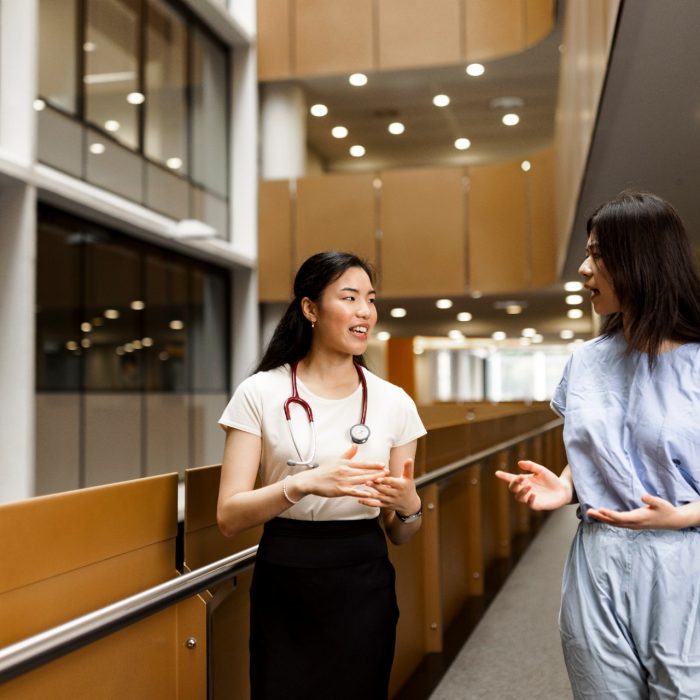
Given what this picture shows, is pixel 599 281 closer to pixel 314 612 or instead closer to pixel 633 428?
pixel 633 428

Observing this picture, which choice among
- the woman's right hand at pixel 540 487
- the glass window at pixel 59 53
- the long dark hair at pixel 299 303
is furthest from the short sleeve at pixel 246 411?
the glass window at pixel 59 53

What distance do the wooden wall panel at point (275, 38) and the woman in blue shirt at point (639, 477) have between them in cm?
1380

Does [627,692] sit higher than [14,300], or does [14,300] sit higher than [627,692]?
[14,300]

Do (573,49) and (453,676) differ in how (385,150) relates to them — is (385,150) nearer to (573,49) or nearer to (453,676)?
(573,49)

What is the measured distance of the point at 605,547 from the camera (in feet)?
5.90

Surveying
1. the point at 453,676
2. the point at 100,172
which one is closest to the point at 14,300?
the point at 100,172

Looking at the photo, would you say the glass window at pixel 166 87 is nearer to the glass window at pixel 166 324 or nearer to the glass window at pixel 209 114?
the glass window at pixel 209 114

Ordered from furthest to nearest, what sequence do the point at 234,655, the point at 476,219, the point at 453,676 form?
the point at 476,219 → the point at 453,676 → the point at 234,655

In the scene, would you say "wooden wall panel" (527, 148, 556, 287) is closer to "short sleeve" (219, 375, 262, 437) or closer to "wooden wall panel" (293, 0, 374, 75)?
"wooden wall panel" (293, 0, 374, 75)

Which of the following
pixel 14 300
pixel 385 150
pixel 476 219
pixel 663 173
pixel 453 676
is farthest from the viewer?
pixel 385 150

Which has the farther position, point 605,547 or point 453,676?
point 453,676

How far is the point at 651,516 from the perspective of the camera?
1682mm

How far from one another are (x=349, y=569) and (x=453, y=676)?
8.18ft

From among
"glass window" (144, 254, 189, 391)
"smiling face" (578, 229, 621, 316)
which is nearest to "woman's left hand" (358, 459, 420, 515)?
"smiling face" (578, 229, 621, 316)
